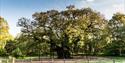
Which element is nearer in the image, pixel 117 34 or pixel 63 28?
pixel 63 28

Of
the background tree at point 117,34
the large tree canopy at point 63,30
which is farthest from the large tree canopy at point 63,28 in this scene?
the background tree at point 117,34

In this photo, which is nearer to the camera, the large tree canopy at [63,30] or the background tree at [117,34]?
the large tree canopy at [63,30]

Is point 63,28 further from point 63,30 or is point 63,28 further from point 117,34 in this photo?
point 117,34

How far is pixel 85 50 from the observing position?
5297 cm

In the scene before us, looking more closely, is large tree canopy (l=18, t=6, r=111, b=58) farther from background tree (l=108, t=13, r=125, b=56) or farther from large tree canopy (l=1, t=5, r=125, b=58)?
background tree (l=108, t=13, r=125, b=56)

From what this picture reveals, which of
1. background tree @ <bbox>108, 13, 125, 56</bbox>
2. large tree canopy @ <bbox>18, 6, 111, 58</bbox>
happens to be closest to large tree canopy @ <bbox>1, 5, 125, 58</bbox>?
large tree canopy @ <bbox>18, 6, 111, 58</bbox>

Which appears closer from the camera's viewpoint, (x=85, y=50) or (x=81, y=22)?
(x=81, y=22)

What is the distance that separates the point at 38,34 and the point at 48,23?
224 cm

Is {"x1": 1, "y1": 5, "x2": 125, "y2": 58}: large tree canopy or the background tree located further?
the background tree

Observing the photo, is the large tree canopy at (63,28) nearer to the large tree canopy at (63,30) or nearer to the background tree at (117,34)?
the large tree canopy at (63,30)

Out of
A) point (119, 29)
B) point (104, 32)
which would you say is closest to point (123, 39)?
point (119, 29)

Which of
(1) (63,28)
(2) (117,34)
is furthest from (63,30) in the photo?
(2) (117,34)

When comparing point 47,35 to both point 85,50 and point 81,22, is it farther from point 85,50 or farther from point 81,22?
point 85,50

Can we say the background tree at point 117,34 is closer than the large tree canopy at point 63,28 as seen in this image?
No
